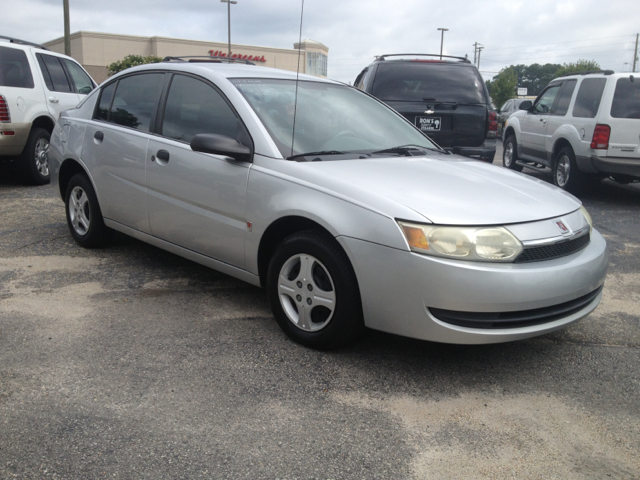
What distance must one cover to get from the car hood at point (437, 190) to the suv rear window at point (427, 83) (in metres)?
4.47

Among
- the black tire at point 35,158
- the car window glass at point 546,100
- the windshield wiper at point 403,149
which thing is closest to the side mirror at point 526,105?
the car window glass at point 546,100

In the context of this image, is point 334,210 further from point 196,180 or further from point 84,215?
point 84,215

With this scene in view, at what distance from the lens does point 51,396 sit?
299 cm

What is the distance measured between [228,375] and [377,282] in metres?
0.91

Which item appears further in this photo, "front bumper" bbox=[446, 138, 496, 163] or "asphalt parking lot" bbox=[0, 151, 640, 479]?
"front bumper" bbox=[446, 138, 496, 163]

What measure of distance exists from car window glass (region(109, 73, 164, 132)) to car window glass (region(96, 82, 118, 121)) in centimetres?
7

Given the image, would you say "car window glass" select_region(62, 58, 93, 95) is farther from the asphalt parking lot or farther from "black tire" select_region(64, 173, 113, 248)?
the asphalt parking lot

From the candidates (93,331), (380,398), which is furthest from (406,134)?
(93,331)

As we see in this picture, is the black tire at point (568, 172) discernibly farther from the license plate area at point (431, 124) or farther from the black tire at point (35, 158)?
the black tire at point (35, 158)

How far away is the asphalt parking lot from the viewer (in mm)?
2541

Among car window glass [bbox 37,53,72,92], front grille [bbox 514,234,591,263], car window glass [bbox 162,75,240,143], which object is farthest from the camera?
car window glass [bbox 37,53,72,92]

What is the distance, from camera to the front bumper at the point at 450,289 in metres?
2.99

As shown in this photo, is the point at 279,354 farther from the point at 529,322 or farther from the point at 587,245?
the point at 587,245

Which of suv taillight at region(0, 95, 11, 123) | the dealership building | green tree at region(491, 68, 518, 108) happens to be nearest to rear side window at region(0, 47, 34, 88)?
suv taillight at region(0, 95, 11, 123)
